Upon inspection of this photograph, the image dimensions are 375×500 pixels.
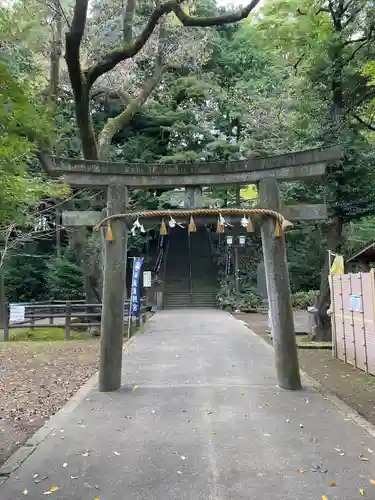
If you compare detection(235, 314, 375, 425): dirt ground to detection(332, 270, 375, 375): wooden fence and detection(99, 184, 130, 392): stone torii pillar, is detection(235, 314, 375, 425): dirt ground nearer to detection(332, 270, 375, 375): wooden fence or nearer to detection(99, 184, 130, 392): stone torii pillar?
detection(332, 270, 375, 375): wooden fence

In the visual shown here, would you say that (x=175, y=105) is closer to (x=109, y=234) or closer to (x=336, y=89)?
(x=336, y=89)

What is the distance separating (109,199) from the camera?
25.1 feet

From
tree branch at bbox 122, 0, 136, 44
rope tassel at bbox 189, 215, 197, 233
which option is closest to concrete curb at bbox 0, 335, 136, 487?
rope tassel at bbox 189, 215, 197, 233

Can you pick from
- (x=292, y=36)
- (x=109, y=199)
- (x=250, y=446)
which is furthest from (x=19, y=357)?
(x=292, y=36)

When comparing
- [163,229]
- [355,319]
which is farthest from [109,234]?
[355,319]

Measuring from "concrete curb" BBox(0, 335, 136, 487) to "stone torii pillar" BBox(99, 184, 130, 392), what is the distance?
0.47 meters

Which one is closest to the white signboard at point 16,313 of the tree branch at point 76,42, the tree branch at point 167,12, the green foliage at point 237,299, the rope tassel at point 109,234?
the tree branch at point 76,42

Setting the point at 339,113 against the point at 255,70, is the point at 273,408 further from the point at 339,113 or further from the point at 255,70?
the point at 255,70

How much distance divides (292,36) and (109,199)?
9841 mm

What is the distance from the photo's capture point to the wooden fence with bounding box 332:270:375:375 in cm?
892

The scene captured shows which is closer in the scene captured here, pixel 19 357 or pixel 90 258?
pixel 19 357

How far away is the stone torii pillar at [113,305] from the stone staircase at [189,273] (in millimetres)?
19498

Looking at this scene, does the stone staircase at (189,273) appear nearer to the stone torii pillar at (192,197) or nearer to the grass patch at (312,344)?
the grass patch at (312,344)

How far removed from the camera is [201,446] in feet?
15.2
